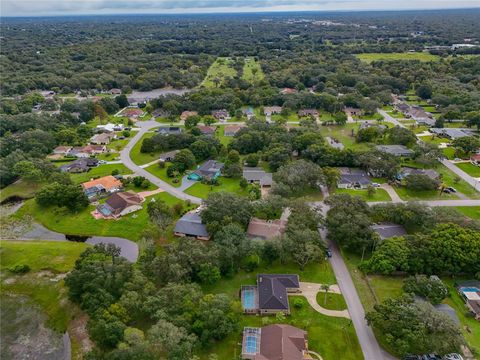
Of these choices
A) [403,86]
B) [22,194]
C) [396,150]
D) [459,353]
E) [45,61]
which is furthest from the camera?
[45,61]

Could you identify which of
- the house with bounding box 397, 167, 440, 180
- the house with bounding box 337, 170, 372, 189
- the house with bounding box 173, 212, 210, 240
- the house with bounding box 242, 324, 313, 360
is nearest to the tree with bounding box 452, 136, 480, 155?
the house with bounding box 397, 167, 440, 180

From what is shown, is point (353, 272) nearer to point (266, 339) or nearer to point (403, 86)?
point (266, 339)

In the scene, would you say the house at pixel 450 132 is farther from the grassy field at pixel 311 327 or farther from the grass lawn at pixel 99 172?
the grass lawn at pixel 99 172

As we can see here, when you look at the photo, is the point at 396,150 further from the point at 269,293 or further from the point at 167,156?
the point at 269,293

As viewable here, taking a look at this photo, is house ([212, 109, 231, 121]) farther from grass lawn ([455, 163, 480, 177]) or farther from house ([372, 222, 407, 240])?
house ([372, 222, 407, 240])

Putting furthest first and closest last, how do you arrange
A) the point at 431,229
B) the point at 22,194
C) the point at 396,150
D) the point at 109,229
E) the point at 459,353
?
1. the point at 396,150
2. the point at 22,194
3. the point at 109,229
4. the point at 431,229
5. the point at 459,353

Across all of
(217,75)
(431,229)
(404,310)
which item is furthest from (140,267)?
(217,75)
